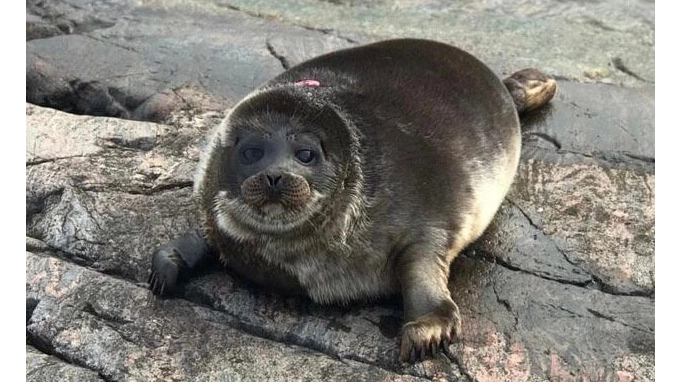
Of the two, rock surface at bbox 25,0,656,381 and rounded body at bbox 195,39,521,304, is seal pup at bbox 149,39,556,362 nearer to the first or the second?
rounded body at bbox 195,39,521,304

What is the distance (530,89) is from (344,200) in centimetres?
229

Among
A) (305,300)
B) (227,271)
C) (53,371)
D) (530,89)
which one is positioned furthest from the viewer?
(530,89)

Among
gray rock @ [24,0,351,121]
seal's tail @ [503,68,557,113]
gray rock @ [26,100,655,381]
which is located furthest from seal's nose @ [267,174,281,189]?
seal's tail @ [503,68,557,113]

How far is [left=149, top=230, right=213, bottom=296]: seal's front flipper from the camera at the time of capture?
13.9 feet

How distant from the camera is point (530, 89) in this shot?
5.99 meters

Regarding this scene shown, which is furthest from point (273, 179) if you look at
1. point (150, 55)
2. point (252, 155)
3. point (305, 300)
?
point (150, 55)

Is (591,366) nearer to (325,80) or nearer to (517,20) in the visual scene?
(325,80)

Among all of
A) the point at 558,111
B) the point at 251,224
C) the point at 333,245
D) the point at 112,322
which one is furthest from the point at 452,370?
the point at 558,111

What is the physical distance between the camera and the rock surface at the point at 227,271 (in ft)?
12.8

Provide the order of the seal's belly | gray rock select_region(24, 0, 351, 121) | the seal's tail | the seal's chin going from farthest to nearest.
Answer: gray rock select_region(24, 0, 351, 121) → the seal's tail → the seal's belly → the seal's chin

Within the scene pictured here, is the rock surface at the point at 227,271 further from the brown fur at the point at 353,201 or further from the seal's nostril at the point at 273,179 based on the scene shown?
the seal's nostril at the point at 273,179

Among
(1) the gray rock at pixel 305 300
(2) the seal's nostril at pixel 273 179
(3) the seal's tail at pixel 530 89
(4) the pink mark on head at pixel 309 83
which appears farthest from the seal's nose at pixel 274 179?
(3) the seal's tail at pixel 530 89

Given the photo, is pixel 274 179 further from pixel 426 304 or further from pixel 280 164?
pixel 426 304

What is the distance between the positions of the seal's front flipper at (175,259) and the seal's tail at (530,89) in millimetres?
2404
